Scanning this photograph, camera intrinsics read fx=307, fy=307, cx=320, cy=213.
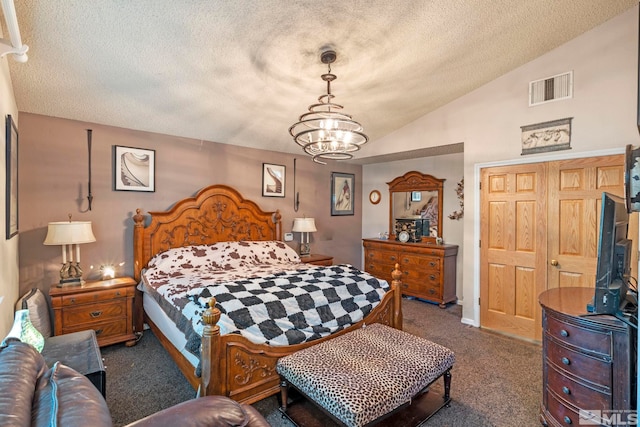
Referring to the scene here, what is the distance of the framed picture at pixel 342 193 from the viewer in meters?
5.72

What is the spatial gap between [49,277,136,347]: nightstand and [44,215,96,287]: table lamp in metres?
0.13

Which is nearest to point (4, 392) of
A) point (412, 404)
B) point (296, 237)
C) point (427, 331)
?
point (412, 404)

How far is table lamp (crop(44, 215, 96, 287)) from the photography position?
290cm

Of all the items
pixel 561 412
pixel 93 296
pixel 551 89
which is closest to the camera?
pixel 561 412

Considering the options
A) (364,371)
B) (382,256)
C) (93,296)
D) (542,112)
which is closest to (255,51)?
(364,371)

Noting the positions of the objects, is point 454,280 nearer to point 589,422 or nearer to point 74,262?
point 589,422

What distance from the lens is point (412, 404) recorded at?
7.46ft

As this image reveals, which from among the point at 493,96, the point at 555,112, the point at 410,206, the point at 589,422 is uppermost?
the point at 493,96

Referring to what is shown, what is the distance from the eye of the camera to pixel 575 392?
1805 millimetres

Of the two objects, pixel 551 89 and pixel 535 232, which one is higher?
pixel 551 89

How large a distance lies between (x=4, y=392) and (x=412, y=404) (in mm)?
2293

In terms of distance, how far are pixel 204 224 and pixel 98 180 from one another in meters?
1.27

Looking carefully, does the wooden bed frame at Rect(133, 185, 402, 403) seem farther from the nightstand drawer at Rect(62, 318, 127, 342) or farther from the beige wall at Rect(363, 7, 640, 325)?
the beige wall at Rect(363, 7, 640, 325)

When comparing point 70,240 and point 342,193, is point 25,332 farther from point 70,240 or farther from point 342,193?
point 342,193
